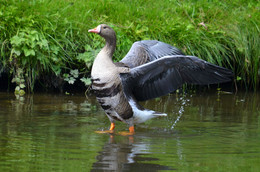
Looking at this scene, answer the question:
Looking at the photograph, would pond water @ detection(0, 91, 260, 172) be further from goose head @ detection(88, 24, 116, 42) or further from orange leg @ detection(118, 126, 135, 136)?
goose head @ detection(88, 24, 116, 42)

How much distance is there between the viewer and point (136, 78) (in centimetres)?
562

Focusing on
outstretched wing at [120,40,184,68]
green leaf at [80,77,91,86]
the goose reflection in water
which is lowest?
the goose reflection in water

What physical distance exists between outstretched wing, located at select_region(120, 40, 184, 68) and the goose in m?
0.35

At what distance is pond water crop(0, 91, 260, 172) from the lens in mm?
4055

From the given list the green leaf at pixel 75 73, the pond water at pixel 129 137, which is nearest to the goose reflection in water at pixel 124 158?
the pond water at pixel 129 137

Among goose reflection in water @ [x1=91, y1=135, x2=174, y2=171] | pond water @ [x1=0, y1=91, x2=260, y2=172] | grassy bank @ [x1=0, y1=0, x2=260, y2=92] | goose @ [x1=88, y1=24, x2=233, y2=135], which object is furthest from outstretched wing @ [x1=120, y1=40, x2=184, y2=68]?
grassy bank @ [x1=0, y1=0, x2=260, y2=92]

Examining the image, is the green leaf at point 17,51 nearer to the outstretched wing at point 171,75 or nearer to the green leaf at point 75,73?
the green leaf at point 75,73

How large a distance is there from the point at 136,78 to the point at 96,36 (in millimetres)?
2620

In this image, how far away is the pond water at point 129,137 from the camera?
4.05 meters

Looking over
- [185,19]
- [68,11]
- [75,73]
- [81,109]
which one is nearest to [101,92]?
[81,109]

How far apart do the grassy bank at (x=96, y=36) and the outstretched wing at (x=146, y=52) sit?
4.60ft

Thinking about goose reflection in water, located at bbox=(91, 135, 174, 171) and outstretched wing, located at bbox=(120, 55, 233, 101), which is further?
outstretched wing, located at bbox=(120, 55, 233, 101)

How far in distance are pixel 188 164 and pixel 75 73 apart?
4.15 meters

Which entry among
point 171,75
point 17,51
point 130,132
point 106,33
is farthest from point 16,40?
point 171,75
